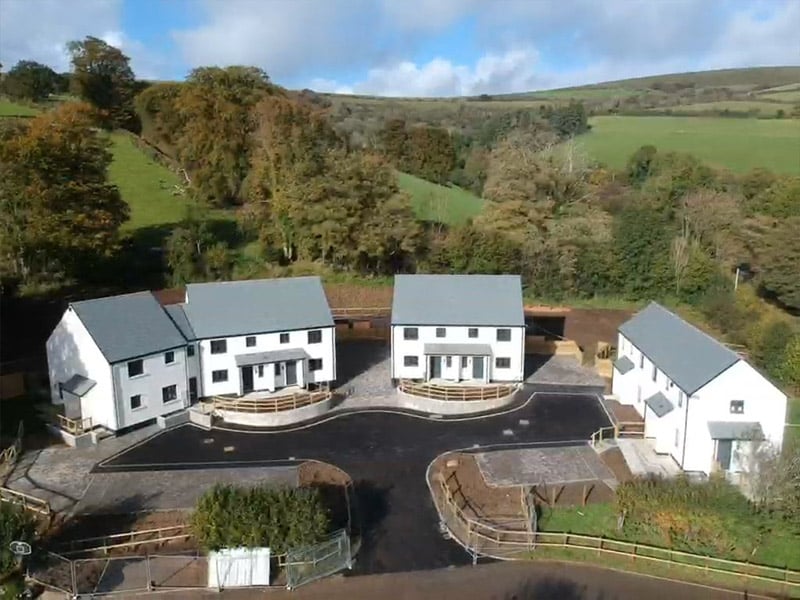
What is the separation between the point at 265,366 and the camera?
124ft

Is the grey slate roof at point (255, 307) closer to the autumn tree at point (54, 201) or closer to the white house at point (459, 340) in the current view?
the white house at point (459, 340)

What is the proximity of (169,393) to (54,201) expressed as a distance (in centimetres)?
2072

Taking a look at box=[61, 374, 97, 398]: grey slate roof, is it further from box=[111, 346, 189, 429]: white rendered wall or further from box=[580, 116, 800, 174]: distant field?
box=[580, 116, 800, 174]: distant field

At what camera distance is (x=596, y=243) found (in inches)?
2317

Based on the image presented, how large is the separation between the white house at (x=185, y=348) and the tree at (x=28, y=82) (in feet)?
234

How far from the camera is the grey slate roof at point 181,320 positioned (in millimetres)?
36469

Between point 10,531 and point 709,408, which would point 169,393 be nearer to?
point 10,531

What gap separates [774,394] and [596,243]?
30302 millimetres

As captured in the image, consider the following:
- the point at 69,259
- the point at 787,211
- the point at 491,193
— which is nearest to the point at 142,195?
the point at 69,259

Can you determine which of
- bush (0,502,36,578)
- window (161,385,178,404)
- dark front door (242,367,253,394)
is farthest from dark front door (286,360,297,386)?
bush (0,502,36,578)

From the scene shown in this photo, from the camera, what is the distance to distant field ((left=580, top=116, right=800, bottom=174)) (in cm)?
8512


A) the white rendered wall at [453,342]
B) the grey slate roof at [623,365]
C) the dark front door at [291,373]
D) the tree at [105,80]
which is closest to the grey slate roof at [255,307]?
the dark front door at [291,373]

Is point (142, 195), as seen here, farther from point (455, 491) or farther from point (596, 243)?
point (455, 491)

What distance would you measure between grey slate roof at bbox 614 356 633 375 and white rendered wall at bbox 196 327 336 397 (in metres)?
14.5
